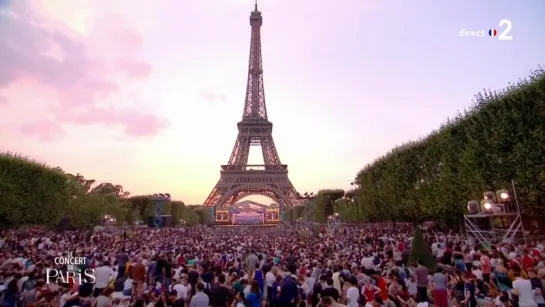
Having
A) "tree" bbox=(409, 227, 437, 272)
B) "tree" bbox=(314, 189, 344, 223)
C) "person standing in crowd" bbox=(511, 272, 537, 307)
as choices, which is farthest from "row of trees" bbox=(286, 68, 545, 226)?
"tree" bbox=(314, 189, 344, 223)

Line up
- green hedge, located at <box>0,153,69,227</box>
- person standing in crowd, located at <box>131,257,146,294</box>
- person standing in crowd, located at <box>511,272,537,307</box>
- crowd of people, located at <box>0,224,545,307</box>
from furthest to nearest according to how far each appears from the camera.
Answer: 1. green hedge, located at <box>0,153,69,227</box>
2. person standing in crowd, located at <box>131,257,146,294</box>
3. crowd of people, located at <box>0,224,545,307</box>
4. person standing in crowd, located at <box>511,272,537,307</box>

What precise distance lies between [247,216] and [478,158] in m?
80.8

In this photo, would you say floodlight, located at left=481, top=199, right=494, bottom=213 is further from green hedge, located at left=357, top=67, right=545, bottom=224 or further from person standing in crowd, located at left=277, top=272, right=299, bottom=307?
person standing in crowd, located at left=277, top=272, right=299, bottom=307

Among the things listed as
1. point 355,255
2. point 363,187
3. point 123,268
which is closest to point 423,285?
point 355,255

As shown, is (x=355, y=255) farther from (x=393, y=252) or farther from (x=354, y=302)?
(x=354, y=302)

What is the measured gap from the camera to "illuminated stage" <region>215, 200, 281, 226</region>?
292 feet

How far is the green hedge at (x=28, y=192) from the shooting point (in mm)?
28953

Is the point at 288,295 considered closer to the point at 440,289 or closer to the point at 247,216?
the point at 440,289

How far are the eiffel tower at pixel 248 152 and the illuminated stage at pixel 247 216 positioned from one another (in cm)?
871

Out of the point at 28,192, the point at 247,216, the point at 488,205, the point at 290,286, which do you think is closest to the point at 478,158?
the point at 488,205

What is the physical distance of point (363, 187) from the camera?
136 ft

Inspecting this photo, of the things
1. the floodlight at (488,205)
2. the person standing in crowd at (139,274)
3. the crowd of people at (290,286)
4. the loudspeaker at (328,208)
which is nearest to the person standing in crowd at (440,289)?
the crowd of people at (290,286)

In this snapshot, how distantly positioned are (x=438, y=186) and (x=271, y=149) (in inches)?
2254

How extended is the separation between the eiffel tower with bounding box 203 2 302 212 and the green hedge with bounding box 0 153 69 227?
42408mm
